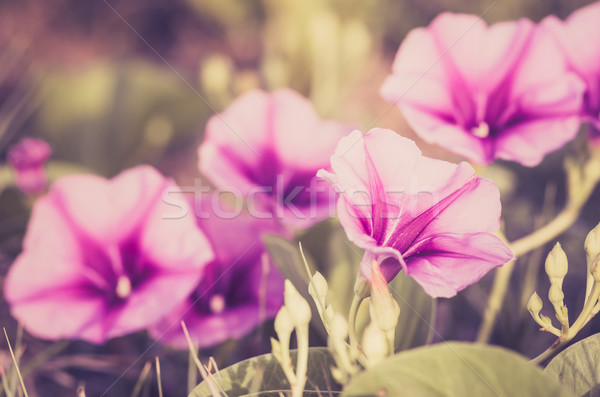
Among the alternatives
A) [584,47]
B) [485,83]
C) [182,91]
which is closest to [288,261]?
[485,83]

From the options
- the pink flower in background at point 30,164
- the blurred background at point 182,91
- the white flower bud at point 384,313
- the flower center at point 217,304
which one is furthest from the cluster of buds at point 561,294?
the pink flower in background at point 30,164

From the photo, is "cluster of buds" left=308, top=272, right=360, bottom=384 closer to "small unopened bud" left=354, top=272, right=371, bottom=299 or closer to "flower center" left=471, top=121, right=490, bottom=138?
"small unopened bud" left=354, top=272, right=371, bottom=299

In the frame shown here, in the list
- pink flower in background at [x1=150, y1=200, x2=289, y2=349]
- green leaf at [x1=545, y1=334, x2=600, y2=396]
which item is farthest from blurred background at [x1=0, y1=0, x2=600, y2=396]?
green leaf at [x1=545, y1=334, x2=600, y2=396]

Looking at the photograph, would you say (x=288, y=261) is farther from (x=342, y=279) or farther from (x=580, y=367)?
(x=580, y=367)

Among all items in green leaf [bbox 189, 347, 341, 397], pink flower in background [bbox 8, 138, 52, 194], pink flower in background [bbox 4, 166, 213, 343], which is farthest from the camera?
pink flower in background [bbox 8, 138, 52, 194]

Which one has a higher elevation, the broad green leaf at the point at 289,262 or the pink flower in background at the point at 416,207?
the pink flower in background at the point at 416,207

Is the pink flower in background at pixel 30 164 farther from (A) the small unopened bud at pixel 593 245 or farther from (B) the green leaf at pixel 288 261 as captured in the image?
(A) the small unopened bud at pixel 593 245
